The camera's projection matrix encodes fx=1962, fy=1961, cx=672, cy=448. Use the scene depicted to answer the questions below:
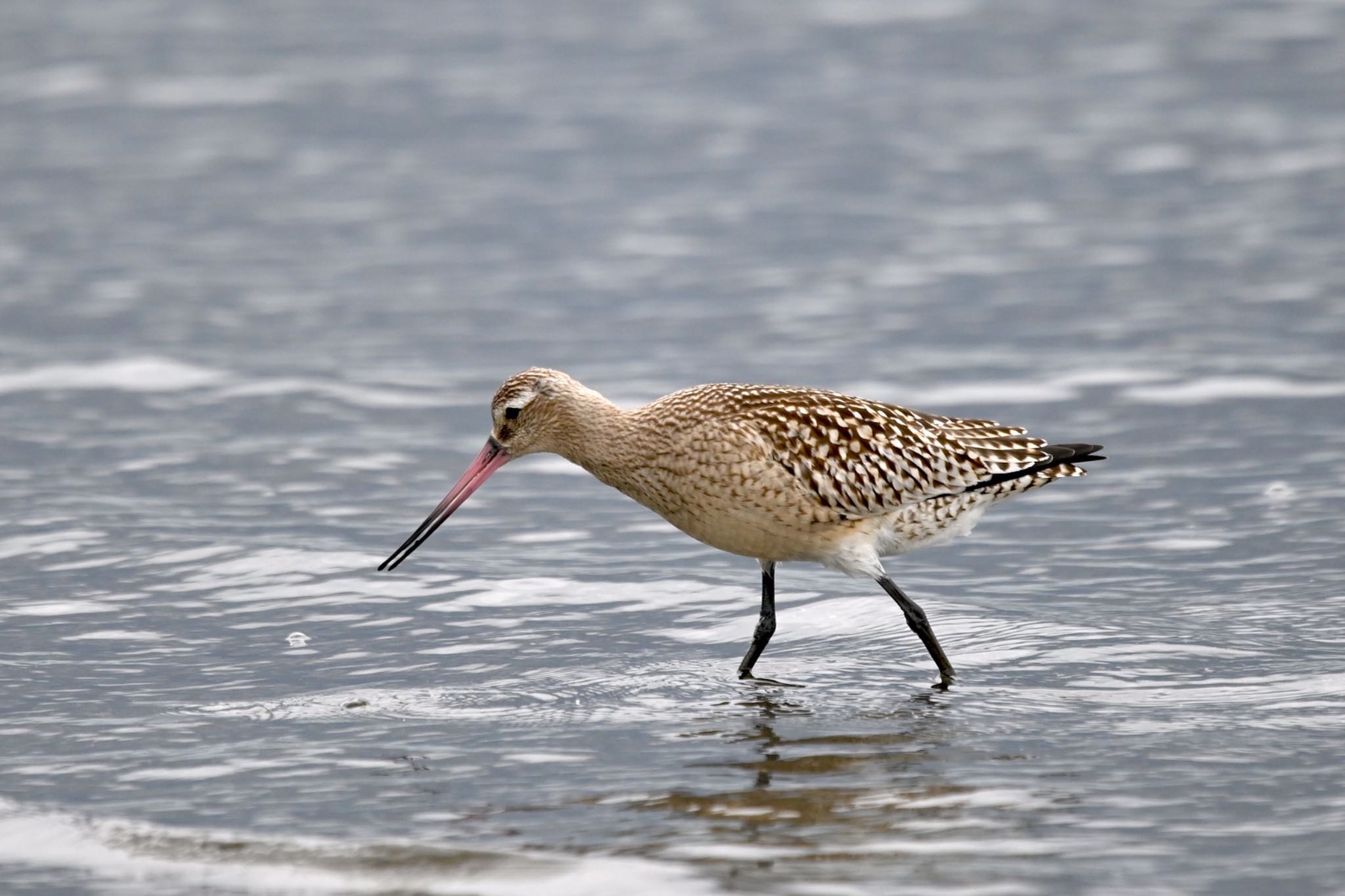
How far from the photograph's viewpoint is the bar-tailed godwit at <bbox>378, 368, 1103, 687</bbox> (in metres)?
7.98

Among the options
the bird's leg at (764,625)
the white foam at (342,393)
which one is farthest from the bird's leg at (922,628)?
the white foam at (342,393)

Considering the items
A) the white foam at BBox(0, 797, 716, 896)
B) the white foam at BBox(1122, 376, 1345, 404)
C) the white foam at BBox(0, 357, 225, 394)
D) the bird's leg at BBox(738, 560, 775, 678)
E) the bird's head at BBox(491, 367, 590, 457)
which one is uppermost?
the bird's head at BBox(491, 367, 590, 457)

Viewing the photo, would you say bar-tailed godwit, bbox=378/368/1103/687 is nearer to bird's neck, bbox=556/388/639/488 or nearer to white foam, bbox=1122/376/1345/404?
bird's neck, bbox=556/388/639/488

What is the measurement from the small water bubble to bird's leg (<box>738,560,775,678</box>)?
3711mm

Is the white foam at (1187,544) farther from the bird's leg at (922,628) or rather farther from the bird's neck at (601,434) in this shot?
the bird's neck at (601,434)

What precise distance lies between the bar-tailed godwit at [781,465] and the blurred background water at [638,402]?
1.94 feet

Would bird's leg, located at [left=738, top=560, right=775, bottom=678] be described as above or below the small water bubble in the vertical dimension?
below

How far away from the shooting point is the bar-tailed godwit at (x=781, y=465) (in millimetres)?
7977

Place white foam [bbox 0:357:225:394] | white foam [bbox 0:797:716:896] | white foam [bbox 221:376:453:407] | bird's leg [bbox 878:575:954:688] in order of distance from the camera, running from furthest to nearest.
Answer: white foam [bbox 0:357:225:394]
white foam [bbox 221:376:453:407]
bird's leg [bbox 878:575:954:688]
white foam [bbox 0:797:716:896]

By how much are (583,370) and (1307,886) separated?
860cm

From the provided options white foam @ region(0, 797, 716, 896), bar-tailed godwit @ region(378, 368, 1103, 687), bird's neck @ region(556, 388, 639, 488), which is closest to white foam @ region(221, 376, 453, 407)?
bar-tailed godwit @ region(378, 368, 1103, 687)

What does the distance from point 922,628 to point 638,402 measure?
5109 millimetres

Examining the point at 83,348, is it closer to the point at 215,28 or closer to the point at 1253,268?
the point at 1253,268

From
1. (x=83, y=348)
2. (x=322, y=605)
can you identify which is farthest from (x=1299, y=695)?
(x=83, y=348)
